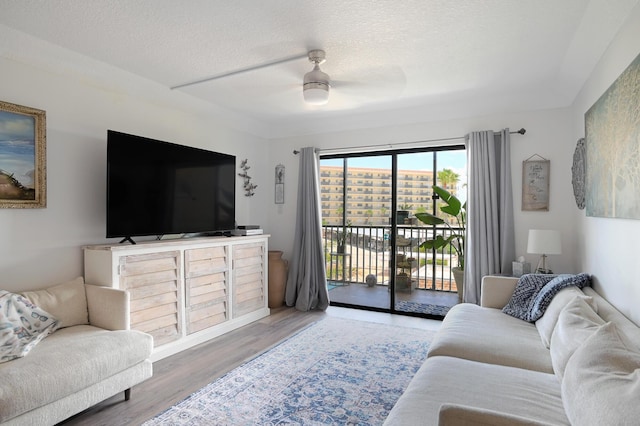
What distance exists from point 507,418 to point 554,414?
455 mm

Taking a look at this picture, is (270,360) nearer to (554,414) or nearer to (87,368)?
(87,368)

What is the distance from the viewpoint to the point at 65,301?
2580 millimetres

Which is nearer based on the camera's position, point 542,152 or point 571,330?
point 571,330

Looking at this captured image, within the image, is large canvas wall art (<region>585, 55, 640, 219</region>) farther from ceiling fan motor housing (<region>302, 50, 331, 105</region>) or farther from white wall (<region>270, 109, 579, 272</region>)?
ceiling fan motor housing (<region>302, 50, 331, 105</region>)

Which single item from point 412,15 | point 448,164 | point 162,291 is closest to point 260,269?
point 162,291

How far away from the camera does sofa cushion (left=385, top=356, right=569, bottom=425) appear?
1.45 metres

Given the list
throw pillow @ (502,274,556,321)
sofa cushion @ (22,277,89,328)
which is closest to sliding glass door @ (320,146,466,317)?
throw pillow @ (502,274,556,321)

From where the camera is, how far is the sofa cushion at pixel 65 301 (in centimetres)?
248

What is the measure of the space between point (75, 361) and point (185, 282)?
136cm

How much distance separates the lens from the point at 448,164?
4.60m

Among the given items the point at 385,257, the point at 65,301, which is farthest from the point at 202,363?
the point at 385,257

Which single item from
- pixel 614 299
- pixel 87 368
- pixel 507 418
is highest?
pixel 614 299

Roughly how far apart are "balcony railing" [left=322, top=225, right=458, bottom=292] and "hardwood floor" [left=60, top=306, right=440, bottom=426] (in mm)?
796

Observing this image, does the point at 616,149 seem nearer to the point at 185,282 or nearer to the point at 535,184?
the point at 535,184
